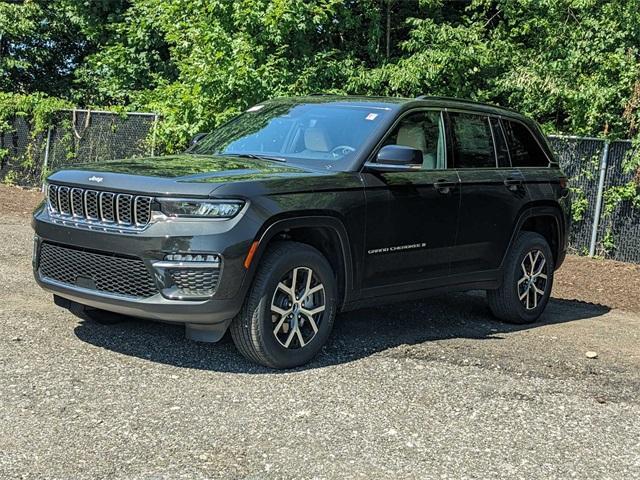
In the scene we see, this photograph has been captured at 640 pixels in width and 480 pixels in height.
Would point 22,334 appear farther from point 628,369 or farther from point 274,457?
point 628,369

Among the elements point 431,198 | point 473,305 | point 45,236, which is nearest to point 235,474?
point 45,236

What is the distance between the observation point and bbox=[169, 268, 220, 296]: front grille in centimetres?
560

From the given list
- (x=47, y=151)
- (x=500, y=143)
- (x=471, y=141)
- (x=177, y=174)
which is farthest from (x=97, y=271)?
(x=47, y=151)

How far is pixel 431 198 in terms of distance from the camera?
7027 millimetres

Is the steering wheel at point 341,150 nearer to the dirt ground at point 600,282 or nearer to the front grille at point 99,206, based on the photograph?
the front grille at point 99,206

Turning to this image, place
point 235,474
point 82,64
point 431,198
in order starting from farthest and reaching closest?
point 82,64 < point 431,198 < point 235,474

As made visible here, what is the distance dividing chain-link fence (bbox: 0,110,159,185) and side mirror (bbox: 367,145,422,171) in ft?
35.7

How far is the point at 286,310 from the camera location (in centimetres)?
600

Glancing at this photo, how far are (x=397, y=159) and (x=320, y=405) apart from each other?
2024 millimetres

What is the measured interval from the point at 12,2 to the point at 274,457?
25.8 metres

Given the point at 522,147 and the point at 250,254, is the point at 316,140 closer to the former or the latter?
the point at 250,254

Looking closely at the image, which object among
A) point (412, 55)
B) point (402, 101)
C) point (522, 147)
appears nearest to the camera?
point (402, 101)

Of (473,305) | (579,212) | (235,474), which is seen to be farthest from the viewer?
(579,212)

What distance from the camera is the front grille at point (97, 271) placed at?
5.71m
